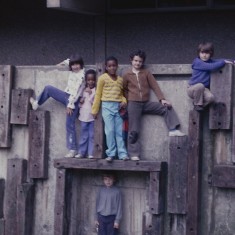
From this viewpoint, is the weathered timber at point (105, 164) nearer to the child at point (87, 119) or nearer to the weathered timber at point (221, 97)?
the child at point (87, 119)

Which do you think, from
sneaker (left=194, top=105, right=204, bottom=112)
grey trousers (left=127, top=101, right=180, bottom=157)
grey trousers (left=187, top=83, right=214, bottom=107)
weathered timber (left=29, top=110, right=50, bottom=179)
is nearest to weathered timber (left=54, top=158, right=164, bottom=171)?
grey trousers (left=127, top=101, right=180, bottom=157)

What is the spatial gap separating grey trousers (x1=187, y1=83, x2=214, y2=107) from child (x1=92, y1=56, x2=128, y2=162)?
90cm

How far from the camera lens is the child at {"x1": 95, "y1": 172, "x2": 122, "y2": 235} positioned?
10.6 metres

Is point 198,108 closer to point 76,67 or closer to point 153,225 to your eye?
point 153,225

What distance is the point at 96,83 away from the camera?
10.6m

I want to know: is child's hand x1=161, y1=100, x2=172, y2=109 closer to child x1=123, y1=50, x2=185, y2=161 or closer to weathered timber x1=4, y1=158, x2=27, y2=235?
child x1=123, y1=50, x2=185, y2=161

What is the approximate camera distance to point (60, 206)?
10.8m

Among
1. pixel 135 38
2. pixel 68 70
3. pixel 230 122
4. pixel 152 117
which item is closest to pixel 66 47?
pixel 135 38

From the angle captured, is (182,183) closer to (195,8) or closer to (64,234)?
(64,234)

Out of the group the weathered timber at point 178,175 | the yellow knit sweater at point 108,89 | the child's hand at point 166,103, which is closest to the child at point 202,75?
the child's hand at point 166,103

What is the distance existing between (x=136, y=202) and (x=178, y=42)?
105 inches

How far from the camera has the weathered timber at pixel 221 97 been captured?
10.0 meters

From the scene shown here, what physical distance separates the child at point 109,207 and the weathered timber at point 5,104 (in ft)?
4.79

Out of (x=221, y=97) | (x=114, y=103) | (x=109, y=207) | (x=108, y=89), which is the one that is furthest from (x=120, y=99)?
(x=109, y=207)
